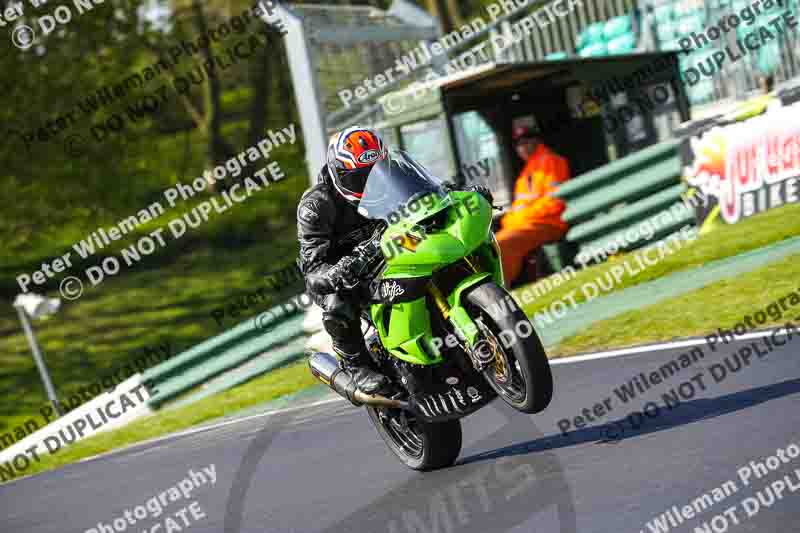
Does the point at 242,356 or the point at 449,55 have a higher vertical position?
the point at 449,55

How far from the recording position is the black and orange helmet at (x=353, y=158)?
19.8 feet

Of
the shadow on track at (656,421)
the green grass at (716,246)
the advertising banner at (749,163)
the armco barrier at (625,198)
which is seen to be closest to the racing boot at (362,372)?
the shadow on track at (656,421)

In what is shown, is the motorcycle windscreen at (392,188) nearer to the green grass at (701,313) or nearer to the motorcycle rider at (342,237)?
the motorcycle rider at (342,237)

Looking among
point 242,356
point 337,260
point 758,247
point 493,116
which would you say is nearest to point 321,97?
point 493,116

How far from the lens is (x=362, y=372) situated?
6.52m

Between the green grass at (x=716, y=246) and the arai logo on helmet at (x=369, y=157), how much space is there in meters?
5.82

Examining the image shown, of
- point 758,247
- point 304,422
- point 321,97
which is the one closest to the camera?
point 304,422

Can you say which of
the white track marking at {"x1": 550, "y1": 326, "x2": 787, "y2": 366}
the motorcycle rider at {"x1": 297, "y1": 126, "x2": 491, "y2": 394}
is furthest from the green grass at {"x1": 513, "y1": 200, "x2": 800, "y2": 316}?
the motorcycle rider at {"x1": 297, "y1": 126, "x2": 491, "y2": 394}

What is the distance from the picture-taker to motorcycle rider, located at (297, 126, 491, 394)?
6051 millimetres

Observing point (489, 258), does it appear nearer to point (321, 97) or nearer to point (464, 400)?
point (464, 400)

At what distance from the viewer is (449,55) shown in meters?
17.1

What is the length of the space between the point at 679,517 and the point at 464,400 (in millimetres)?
1640

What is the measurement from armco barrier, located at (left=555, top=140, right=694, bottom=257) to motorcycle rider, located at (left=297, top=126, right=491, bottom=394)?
7311 millimetres

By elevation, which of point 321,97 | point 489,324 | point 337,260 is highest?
point 321,97
